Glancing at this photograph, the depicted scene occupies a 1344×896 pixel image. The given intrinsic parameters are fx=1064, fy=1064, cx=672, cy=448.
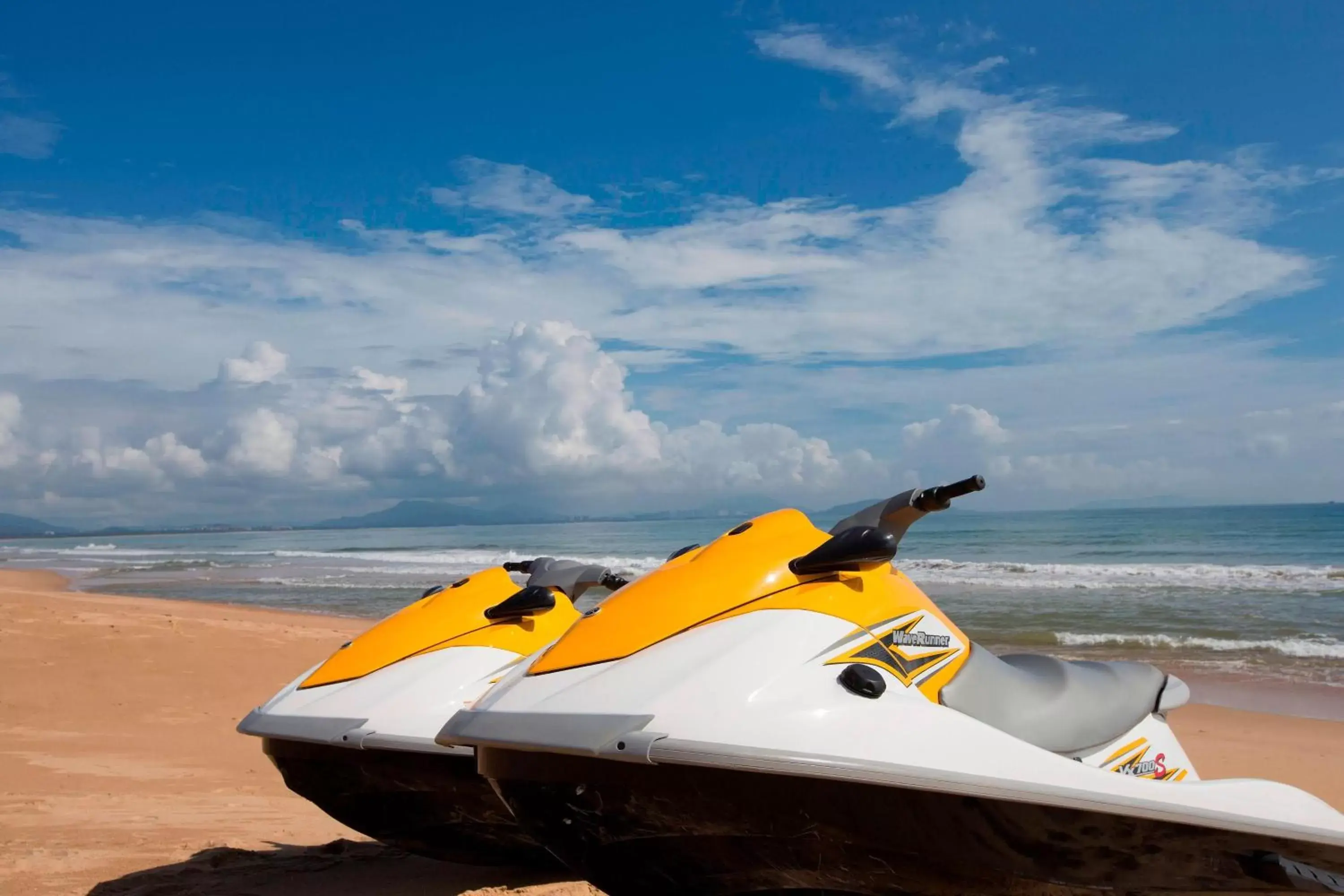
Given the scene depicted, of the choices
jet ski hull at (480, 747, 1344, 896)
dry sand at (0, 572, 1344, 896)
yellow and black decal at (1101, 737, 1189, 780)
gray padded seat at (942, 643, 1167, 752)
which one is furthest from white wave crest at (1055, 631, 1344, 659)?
jet ski hull at (480, 747, 1344, 896)

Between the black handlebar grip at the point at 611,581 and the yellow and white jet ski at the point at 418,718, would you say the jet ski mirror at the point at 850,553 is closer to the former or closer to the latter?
the yellow and white jet ski at the point at 418,718

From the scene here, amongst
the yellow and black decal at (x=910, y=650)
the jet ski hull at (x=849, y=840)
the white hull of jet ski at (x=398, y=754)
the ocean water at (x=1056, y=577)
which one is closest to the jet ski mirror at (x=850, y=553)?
the yellow and black decal at (x=910, y=650)

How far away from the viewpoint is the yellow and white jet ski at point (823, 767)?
88.4 inches

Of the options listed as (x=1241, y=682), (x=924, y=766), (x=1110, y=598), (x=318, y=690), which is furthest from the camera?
(x=1110, y=598)

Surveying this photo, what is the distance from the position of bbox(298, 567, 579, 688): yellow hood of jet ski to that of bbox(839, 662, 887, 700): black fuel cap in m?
1.76

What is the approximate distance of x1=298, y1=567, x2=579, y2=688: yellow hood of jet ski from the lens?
12.6 ft

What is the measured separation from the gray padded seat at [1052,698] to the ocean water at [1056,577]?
3.90 m

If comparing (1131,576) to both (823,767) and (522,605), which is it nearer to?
(522,605)

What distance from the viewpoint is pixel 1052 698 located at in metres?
2.76

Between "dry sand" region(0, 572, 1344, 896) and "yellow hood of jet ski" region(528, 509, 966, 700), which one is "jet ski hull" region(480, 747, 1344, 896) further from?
"dry sand" region(0, 572, 1344, 896)

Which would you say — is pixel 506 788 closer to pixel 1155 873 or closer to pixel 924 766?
pixel 924 766

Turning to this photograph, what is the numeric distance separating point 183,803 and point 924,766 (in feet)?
16.5

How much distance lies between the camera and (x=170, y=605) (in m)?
19.3

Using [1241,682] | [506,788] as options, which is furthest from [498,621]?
[1241,682]
